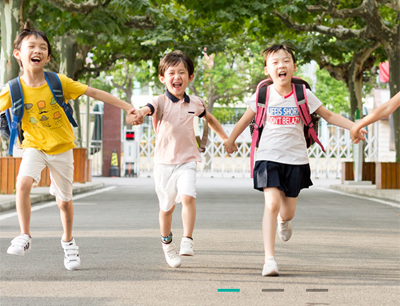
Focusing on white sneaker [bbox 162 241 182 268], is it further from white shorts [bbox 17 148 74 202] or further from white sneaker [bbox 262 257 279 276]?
white shorts [bbox 17 148 74 202]

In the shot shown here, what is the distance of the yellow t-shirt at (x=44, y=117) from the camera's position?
17.9 feet

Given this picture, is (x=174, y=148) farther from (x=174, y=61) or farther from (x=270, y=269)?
(x=270, y=269)

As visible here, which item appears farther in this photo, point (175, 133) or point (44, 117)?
point (175, 133)

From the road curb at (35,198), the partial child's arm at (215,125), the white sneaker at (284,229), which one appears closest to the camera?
the partial child's arm at (215,125)

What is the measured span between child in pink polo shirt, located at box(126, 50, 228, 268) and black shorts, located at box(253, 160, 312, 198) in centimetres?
51

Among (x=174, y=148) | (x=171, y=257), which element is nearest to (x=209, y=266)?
(x=171, y=257)

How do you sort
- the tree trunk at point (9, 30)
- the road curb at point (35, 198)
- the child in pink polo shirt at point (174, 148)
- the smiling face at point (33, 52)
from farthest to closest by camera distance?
the tree trunk at point (9, 30) < the road curb at point (35, 198) < the child in pink polo shirt at point (174, 148) < the smiling face at point (33, 52)

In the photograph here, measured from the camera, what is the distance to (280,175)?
5.52 m

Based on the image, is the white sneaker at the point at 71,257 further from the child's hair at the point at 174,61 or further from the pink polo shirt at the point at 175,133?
the child's hair at the point at 174,61

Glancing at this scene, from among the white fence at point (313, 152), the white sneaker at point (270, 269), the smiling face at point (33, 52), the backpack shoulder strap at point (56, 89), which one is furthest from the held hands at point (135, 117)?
the white fence at point (313, 152)

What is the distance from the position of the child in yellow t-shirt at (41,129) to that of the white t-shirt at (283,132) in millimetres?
1100

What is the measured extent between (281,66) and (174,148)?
41.8 inches

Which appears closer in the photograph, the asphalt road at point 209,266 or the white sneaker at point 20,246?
the asphalt road at point 209,266

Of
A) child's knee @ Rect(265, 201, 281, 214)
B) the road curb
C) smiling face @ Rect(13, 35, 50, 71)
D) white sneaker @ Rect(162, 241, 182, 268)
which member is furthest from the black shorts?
the road curb
